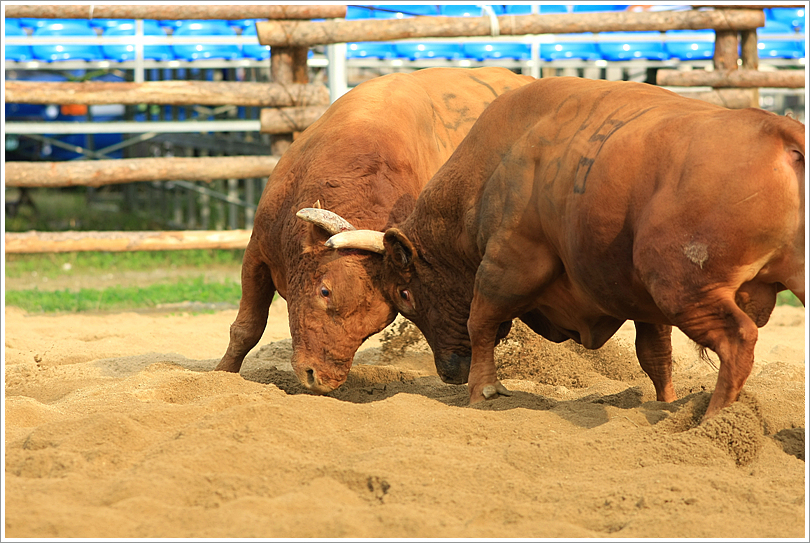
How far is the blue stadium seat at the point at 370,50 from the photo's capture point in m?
10.9

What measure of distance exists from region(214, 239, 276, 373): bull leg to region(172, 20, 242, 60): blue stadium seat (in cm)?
641

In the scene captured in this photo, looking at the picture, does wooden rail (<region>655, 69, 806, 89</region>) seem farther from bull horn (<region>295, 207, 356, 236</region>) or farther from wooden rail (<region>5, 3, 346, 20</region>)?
bull horn (<region>295, 207, 356, 236</region>)

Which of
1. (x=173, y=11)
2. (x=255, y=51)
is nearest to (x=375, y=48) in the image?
(x=255, y=51)

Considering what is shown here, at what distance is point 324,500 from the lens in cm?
233

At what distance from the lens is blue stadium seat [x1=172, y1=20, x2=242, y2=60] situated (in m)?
10.6

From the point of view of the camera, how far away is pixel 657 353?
389 cm

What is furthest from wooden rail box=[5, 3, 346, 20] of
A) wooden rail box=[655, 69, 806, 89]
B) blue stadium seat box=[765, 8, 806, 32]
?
blue stadium seat box=[765, 8, 806, 32]

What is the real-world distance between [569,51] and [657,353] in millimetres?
8070

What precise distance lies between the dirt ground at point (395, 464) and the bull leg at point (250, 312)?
0.68m

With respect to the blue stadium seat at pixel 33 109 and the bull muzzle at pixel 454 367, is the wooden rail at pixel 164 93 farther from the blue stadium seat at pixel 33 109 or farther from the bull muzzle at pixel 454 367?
the blue stadium seat at pixel 33 109

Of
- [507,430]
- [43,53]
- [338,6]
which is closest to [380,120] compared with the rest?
[507,430]

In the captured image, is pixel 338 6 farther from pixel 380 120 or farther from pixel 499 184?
pixel 499 184

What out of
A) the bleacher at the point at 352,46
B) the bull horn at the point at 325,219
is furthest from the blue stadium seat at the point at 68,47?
the bull horn at the point at 325,219

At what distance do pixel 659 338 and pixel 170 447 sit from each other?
2278 mm
